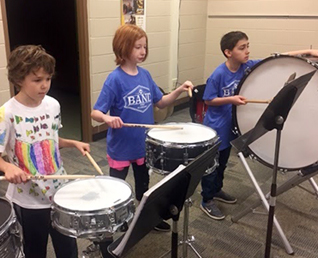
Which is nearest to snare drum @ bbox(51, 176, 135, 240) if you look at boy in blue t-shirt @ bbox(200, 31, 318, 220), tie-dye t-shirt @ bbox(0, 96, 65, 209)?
tie-dye t-shirt @ bbox(0, 96, 65, 209)

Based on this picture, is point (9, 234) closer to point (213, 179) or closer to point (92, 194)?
point (92, 194)

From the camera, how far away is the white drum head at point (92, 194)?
1.26 m

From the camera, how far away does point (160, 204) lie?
114 centimetres

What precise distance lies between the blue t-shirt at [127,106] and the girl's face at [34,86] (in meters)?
0.47

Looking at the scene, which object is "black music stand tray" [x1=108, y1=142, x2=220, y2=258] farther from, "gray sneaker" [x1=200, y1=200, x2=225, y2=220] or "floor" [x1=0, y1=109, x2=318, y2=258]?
"gray sneaker" [x1=200, y1=200, x2=225, y2=220]

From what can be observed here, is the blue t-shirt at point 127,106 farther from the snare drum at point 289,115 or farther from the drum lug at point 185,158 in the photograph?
the snare drum at point 289,115

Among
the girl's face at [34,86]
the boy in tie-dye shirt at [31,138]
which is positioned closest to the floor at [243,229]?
the boy in tie-dye shirt at [31,138]

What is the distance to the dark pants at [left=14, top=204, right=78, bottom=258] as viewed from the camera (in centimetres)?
143

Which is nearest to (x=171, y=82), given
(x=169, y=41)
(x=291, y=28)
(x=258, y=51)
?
(x=169, y=41)

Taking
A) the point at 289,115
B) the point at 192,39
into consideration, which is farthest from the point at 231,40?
the point at 192,39

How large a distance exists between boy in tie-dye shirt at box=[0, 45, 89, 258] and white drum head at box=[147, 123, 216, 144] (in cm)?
55

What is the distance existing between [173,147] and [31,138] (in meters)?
0.66

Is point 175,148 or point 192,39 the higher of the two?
point 192,39

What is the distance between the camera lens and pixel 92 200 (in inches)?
51.2
